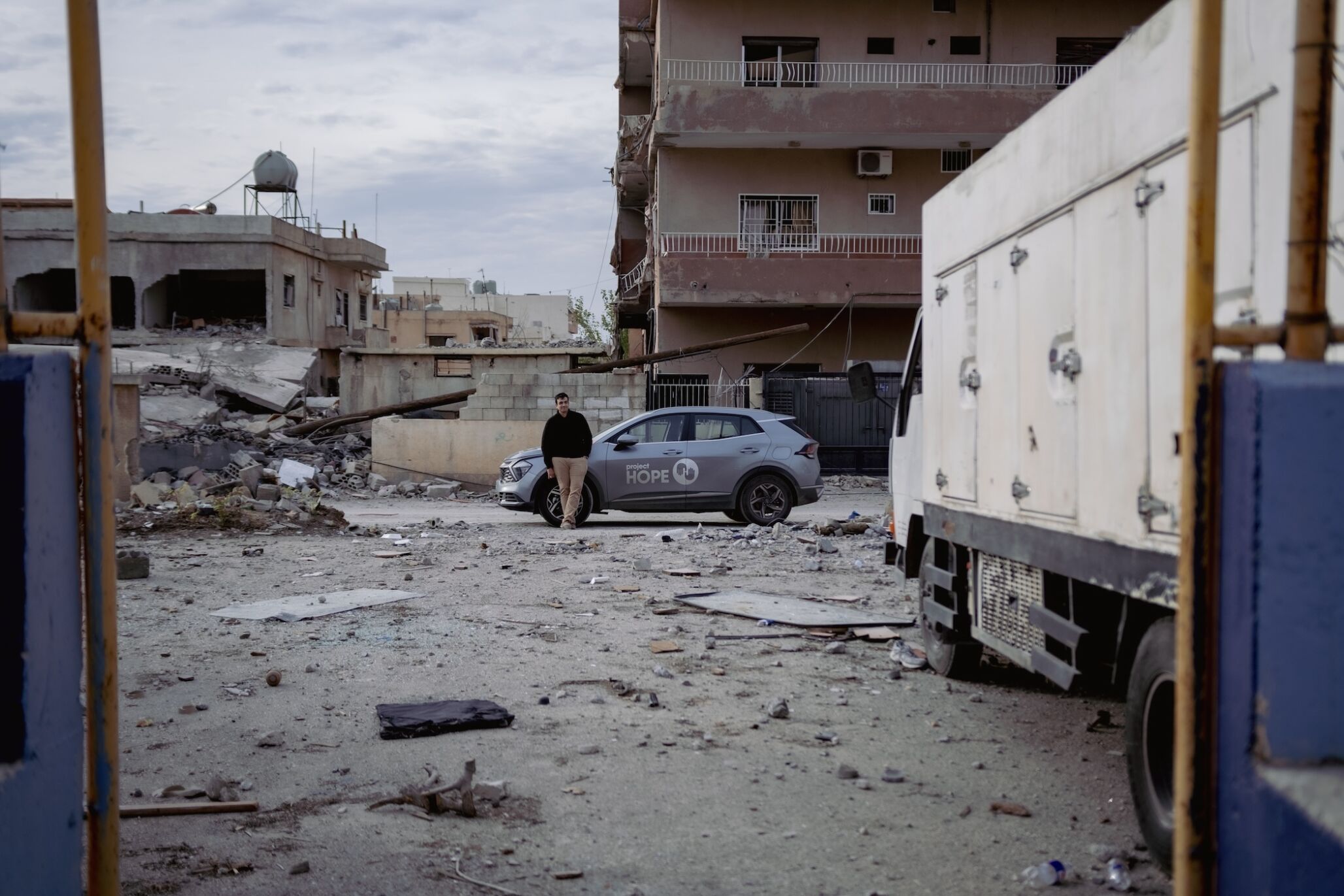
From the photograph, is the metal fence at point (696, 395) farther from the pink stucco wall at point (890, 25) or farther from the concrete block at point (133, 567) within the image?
the concrete block at point (133, 567)

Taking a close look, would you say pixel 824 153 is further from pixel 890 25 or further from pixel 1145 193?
pixel 1145 193

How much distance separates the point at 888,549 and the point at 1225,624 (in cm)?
652

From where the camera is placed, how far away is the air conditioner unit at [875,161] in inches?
1244

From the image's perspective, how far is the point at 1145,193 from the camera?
4.18m

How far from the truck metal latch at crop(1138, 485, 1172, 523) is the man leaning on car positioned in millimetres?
12208

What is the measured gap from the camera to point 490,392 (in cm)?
2498

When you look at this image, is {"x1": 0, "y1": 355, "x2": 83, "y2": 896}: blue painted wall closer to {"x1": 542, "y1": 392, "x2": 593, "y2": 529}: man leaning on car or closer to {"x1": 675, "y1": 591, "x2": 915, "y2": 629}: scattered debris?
{"x1": 675, "y1": 591, "x2": 915, "y2": 629}: scattered debris

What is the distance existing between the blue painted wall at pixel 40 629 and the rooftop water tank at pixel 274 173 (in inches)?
1889

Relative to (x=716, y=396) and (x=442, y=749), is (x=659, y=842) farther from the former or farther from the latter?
(x=716, y=396)

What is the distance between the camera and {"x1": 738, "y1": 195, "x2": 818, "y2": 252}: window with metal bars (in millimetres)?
32188

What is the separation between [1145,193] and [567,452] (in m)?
12.6

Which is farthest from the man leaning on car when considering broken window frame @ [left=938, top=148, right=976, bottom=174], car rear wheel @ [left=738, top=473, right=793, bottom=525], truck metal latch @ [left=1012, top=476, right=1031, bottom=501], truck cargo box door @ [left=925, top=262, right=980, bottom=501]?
broken window frame @ [left=938, top=148, right=976, bottom=174]

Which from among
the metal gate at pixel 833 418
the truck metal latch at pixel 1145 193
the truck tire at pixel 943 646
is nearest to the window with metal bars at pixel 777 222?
the metal gate at pixel 833 418

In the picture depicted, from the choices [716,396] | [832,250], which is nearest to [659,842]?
[716,396]
